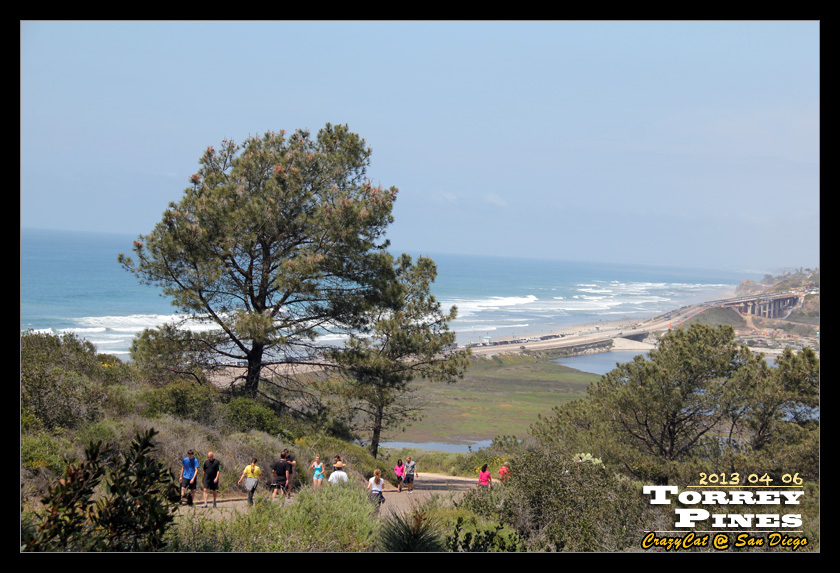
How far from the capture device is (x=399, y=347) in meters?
18.3

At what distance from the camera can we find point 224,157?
16.6 m

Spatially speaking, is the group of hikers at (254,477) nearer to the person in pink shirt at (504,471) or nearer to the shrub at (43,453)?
the shrub at (43,453)

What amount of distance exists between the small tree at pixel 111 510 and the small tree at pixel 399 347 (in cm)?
1108

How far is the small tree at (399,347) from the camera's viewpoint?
16.8 metres

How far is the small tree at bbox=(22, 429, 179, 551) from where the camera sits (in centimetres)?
502

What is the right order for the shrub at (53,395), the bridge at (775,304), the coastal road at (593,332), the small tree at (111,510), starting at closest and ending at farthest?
the small tree at (111,510) < the shrub at (53,395) < the bridge at (775,304) < the coastal road at (593,332)

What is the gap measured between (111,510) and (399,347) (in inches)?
522

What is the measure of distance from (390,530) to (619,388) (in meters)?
11.9

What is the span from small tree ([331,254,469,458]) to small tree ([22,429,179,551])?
11.1 m

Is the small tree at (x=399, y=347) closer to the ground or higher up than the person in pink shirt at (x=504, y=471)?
higher up
